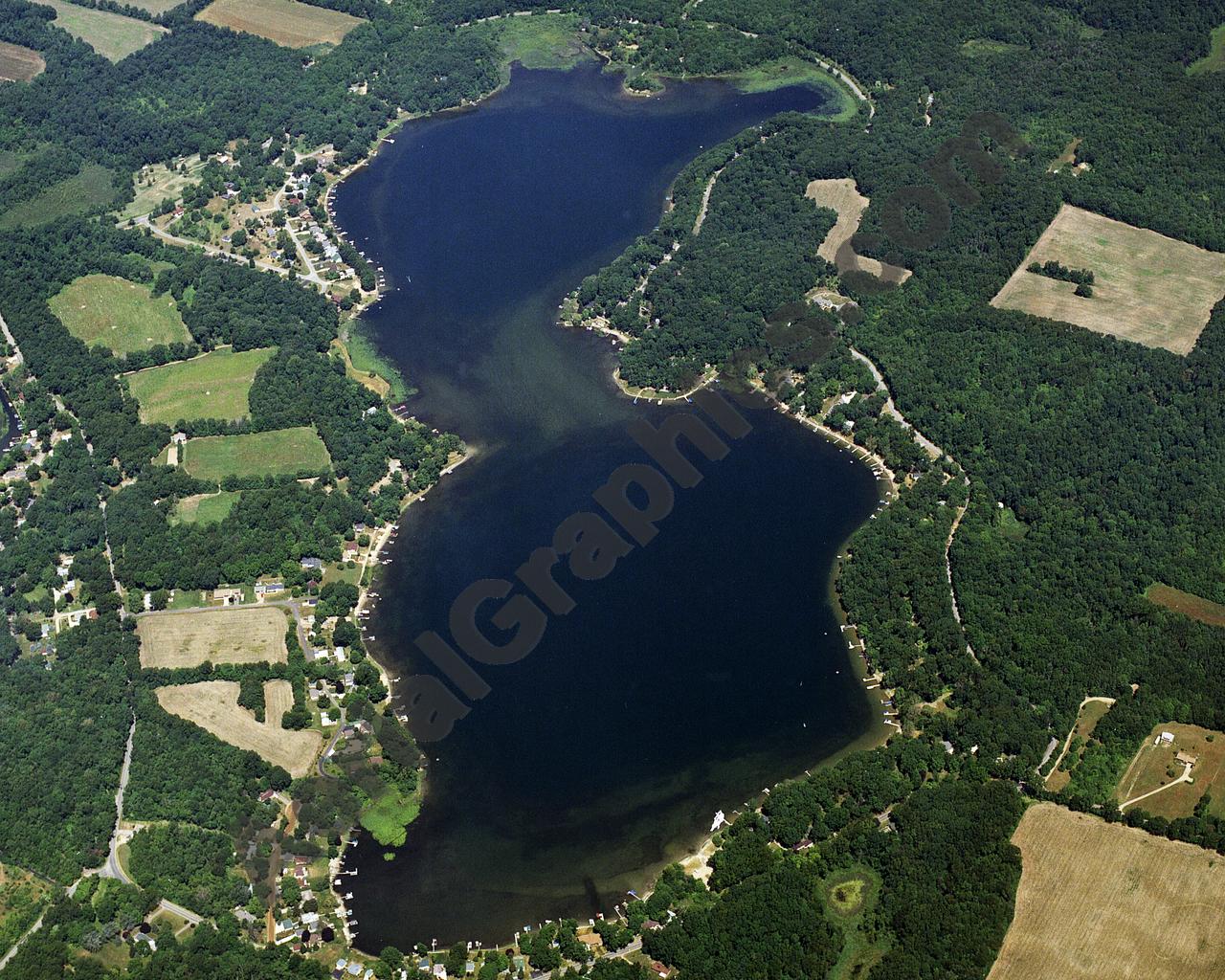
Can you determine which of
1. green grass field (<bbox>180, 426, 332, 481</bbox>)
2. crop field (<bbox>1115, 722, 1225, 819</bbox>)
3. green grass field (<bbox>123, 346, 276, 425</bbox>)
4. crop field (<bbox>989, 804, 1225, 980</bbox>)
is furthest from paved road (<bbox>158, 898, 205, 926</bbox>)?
crop field (<bbox>1115, 722, 1225, 819</bbox>)

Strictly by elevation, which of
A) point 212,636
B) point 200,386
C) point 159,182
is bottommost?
point 159,182

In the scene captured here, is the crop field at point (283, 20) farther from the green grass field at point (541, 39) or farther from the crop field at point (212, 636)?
the crop field at point (212, 636)

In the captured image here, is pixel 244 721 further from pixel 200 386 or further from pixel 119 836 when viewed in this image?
pixel 200 386

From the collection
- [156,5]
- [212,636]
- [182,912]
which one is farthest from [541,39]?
[182,912]

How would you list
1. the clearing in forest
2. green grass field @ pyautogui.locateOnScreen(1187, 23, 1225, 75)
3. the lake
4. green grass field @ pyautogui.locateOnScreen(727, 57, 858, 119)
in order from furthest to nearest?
green grass field @ pyautogui.locateOnScreen(727, 57, 858, 119) → green grass field @ pyautogui.locateOnScreen(1187, 23, 1225, 75) → the clearing in forest → the lake

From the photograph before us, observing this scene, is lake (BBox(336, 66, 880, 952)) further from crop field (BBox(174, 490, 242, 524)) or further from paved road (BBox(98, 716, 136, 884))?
paved road (BBox(98, 716, 136, 884))

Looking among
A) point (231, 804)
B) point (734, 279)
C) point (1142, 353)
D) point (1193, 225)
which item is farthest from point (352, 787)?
point (1193, 225)
